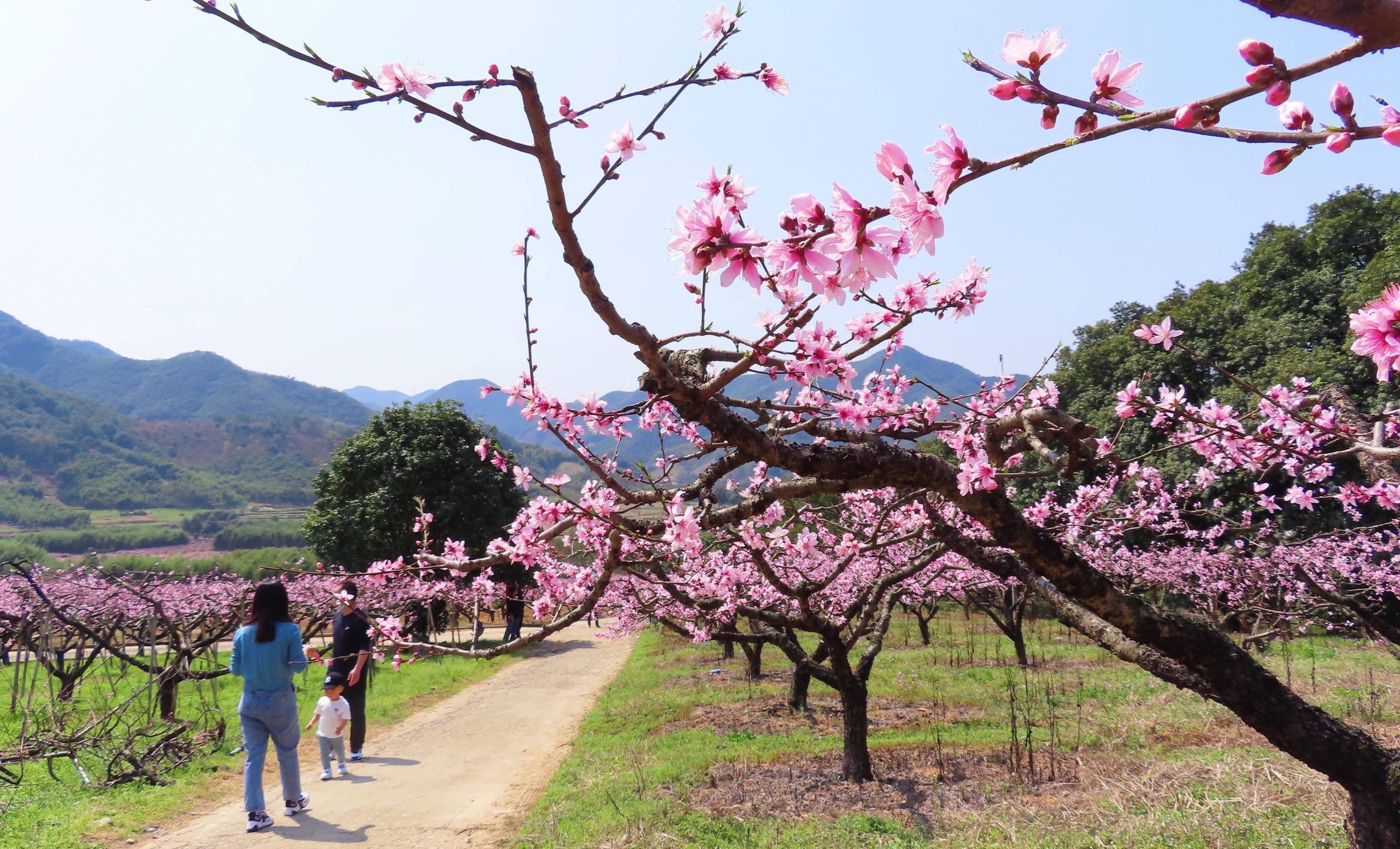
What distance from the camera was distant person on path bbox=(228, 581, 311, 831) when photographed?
17.4 feet

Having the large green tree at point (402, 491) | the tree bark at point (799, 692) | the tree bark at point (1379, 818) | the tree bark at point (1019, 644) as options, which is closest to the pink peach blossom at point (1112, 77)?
the tree bark at point (1379, 818)

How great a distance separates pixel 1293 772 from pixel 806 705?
18.7ft

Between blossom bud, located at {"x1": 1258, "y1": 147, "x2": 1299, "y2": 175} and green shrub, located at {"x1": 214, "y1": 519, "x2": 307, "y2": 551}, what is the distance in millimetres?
77152

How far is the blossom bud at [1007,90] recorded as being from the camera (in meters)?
1.13

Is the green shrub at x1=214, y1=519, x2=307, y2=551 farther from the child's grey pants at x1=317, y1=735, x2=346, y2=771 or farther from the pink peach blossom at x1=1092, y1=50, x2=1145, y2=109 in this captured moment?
the pink peach blossom at x1=1092, y1=50, x2=1145, y2=109

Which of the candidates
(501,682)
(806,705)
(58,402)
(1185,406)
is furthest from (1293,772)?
(58,402)

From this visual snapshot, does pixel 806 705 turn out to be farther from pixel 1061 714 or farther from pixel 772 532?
pixel 772 532

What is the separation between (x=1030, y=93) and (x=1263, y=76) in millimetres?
278

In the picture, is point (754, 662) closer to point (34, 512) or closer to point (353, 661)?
point (353, 661)

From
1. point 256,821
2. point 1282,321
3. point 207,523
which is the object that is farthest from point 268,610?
point 207,523

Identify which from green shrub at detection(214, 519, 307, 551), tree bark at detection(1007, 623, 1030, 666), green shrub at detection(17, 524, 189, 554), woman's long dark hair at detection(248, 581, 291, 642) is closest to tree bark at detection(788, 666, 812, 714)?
tree bark at detection(1007, 623, 1030, 666)

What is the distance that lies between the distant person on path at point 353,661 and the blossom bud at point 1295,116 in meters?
5.58

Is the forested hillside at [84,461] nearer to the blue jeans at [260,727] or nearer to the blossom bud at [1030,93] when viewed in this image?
the blue jeans at [260,727]

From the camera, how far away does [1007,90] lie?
1.13 m
